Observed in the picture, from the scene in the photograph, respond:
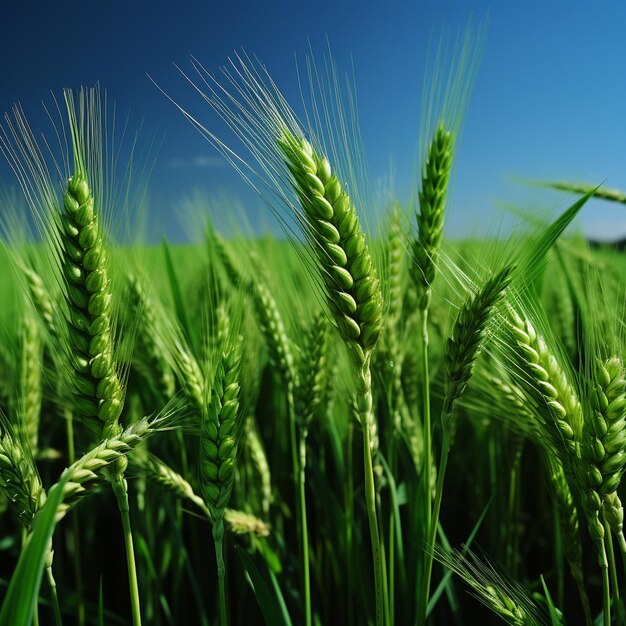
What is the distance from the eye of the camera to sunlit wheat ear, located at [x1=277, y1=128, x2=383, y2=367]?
97cm

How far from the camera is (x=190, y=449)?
1.99m

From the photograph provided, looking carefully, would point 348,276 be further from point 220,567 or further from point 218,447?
point 220,567

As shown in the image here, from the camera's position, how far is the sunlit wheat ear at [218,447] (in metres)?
0.98

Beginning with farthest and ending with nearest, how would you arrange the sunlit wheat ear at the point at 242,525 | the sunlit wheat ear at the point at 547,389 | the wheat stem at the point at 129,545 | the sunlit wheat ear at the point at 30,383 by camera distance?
the sunlit wheat ear at the point at 30,383 < the sunlit wheat ear at the point at 242,525 < the sunlit wheat ear at the point at 547,389 < the wheat stem at the point at 129,545

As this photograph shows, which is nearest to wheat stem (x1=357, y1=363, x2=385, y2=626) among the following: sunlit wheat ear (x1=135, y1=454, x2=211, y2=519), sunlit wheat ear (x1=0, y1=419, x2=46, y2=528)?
sunlit wheat ear (x1=135, y1=454, x2=211, y2=519)

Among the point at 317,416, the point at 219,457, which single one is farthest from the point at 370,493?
the point at 317,416

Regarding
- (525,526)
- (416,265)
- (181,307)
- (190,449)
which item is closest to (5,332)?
(181,307)

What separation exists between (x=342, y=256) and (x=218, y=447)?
38cm

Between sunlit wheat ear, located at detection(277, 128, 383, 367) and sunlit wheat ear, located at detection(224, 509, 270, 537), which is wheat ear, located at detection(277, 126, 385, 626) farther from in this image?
sunlit wheat ear, located at detection(224, 509, 270, 537)

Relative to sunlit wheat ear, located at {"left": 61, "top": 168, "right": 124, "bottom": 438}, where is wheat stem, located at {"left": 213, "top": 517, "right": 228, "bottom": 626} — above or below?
below

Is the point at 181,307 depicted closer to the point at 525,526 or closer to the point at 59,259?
the point at 59,259

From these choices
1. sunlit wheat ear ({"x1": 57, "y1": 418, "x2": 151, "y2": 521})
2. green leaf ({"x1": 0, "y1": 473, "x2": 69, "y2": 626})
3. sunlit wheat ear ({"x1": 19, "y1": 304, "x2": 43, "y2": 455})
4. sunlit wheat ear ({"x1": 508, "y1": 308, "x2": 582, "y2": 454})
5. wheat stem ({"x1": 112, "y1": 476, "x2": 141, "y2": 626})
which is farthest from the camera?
sunlit wheat ear ({"x1": 19, "y1": 304, "x2": 43, "y2": 455})

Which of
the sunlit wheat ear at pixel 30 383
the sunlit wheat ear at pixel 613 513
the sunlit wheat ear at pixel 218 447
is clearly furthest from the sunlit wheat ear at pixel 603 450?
the sunlit wheat ear at pixel 30 383

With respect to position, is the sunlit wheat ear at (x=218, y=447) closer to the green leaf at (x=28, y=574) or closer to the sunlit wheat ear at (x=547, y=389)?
the green leaf at (x=28, y=574)
